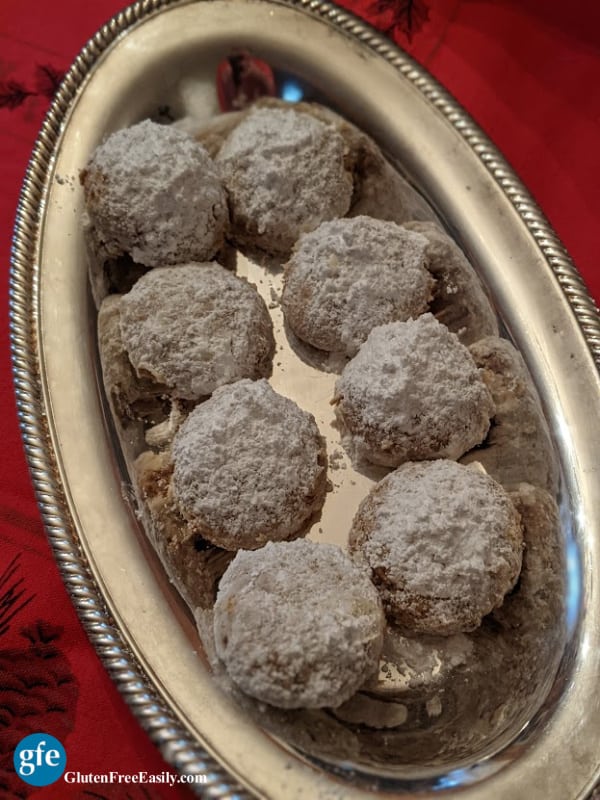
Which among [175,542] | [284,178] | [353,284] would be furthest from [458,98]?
[175,542]

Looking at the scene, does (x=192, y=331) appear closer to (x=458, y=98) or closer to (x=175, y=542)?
(x=175, y=542)

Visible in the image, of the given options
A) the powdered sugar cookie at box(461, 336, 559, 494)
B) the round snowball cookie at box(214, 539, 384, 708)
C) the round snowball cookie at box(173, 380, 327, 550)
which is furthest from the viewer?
the powdered sugar cookie at box(461, 336, 559, 494)

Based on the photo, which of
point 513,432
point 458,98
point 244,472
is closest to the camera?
point 244,472

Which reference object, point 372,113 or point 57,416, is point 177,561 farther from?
point 372,113

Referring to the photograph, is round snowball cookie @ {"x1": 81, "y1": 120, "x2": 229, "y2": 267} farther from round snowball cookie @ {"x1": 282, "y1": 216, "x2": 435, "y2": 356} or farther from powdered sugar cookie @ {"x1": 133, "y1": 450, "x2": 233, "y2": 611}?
powdered sugar cookie @ {"x1": 133, "y1": 450, "x2": 233, "y2": 611}

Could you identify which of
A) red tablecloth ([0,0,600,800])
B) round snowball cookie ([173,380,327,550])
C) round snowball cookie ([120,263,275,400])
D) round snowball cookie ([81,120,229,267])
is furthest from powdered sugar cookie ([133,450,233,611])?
round snowball cookie ([81,120,229,267])
